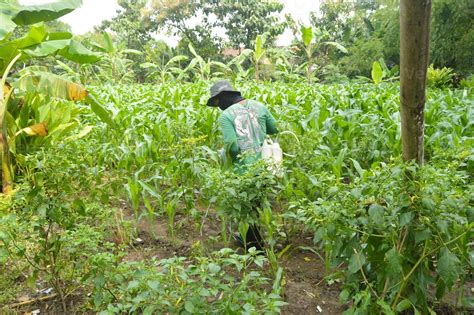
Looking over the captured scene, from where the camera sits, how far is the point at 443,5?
13305mm

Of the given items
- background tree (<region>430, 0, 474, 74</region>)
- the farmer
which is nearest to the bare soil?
the farmer

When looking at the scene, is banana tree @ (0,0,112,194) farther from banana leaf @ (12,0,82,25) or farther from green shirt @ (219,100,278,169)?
green shirt @ (219,100,278,169)

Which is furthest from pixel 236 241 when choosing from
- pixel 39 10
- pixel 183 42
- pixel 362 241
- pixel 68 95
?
pixel 183 42

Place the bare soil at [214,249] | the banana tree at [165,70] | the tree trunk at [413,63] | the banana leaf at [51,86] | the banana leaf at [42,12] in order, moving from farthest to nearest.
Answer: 1. the banana tree at [165,70]
2. the banana leaf at [42,12]
3. the banana leaf at [51,86]
4. the bare soil at [214,249]
5. the tree trunk at [413,63]

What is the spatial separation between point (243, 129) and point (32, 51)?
299 cm

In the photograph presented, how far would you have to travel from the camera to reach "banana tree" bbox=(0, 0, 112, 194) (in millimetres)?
4246

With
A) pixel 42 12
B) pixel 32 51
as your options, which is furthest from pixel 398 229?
pixel 42 12

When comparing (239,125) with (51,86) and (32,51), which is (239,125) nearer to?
(51,86)

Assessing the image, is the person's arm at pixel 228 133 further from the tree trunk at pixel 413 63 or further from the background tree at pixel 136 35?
the background tree at pixel 136 35

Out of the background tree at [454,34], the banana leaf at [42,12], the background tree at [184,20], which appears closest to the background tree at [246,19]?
the background tree at [184,20]

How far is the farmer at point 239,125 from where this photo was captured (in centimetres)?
349

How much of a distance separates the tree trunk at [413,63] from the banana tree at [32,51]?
13.2 ft

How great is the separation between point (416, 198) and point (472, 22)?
1446 centimetres

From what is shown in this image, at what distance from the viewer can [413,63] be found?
4.28 feet
